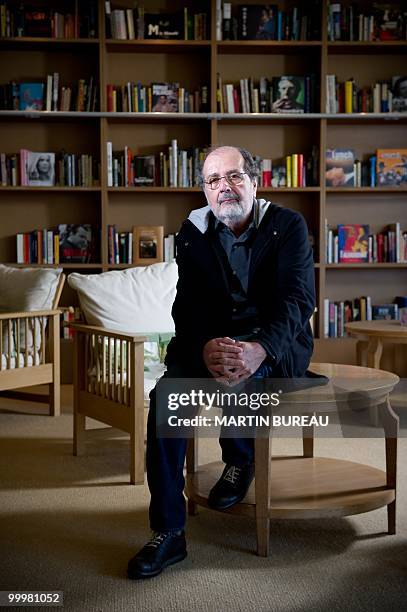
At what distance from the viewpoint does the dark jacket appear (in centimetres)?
232

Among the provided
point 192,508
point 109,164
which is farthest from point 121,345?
point 109,164

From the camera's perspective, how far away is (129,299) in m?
3.48

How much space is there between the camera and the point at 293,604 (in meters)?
1.89

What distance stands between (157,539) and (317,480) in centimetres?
60

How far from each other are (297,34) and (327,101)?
0.51 metres

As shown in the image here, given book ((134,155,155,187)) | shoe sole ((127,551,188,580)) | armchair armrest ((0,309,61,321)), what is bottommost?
shoe sole ((127,551,188,580))

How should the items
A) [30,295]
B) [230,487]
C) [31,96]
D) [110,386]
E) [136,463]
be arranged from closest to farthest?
[230,487] < [136,463] < [110,386] < [30,295] < [31,96]

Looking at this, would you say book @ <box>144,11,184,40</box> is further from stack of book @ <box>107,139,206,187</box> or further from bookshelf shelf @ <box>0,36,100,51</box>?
stack of book @ <box>107,139,206,187</box>

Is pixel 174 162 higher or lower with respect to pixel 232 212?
higher

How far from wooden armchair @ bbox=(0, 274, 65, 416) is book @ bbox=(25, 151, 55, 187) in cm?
134

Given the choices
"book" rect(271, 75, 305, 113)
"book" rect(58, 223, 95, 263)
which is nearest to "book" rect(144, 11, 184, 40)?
"book" rect(271, 75, 305, 113)

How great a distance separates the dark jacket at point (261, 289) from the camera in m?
2.32

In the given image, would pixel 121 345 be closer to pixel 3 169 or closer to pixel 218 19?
pixel 3 169

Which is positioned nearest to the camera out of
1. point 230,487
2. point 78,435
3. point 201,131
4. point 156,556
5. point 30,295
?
point 156,556
